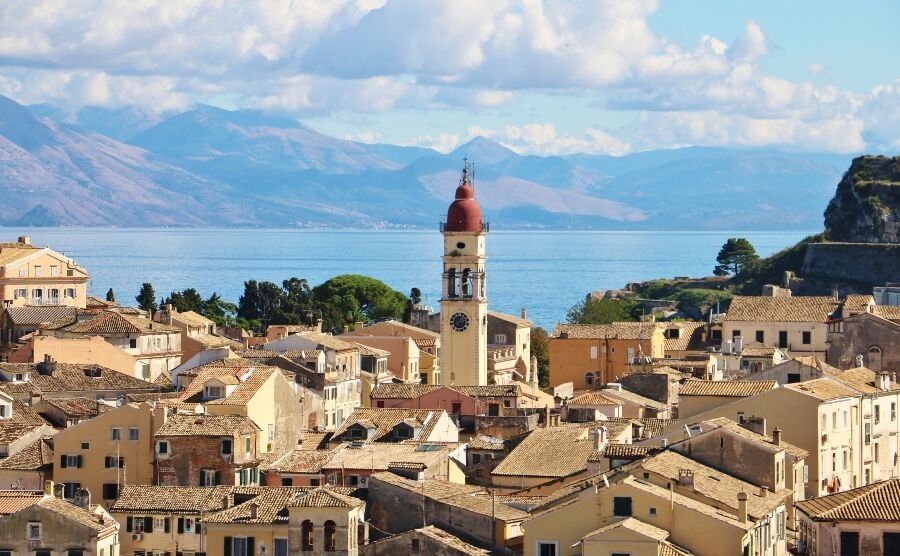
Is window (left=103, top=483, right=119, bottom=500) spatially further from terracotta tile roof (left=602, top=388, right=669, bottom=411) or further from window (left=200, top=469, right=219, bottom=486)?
terracotta tile roof (left=602, top=388, right=669, bottom=411)

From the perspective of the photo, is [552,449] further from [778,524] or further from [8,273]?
[8,273]

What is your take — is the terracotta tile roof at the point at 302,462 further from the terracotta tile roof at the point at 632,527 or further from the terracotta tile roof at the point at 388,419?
the terracotta tile roof at the point at 632,527

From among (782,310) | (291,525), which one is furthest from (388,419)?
(782,310)

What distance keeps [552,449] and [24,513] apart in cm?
1217

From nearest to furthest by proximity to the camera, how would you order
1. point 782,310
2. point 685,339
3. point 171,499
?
point 171,499
point 782,310
point 685,339

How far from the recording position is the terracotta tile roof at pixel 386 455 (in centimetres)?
4600

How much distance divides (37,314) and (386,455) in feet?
138

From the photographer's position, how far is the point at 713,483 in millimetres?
38625

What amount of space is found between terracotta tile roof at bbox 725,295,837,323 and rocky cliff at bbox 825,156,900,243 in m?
63.6

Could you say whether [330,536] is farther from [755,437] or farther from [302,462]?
[302,462]

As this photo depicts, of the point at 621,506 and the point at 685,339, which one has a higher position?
the point at 685,339

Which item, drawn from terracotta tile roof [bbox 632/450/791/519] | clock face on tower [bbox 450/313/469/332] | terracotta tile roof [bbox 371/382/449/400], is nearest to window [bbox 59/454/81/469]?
terracotta tile roof [bbox 371/382/449/400]

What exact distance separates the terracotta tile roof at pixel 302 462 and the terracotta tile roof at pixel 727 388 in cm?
906

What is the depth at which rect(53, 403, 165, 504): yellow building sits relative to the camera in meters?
48.6
